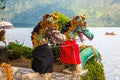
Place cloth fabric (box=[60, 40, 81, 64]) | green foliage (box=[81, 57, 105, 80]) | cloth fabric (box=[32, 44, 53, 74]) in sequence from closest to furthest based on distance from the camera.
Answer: cloth fabric (box=[32, 44, 53, 74])
cloth fabric (box=[60, 40, 81, 64])
green foliage (box=[81, 57, 105, 80])

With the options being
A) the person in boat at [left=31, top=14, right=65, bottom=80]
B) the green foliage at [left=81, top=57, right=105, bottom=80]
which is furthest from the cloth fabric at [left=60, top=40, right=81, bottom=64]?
the person in boat at [left=31, top=14, right=65, bottom=80]

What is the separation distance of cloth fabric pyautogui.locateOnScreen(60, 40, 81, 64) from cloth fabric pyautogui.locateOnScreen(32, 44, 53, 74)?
6.65ft

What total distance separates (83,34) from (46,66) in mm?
4711

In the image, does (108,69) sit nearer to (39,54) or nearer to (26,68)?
(26,68)

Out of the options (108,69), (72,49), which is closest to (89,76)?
(72,49)

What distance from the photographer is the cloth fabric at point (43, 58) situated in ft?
44.3

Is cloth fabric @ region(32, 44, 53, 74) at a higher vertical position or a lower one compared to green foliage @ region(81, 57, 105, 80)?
higher

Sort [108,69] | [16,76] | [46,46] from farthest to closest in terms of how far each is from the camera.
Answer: [108,69], [16,76], [46,46]

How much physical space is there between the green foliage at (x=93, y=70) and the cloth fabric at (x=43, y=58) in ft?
→ 11.1

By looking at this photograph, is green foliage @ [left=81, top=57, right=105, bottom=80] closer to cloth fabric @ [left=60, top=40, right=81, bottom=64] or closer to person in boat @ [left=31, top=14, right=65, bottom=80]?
cloth fabric @ [left=60, top=40, right=81, bottom=64]

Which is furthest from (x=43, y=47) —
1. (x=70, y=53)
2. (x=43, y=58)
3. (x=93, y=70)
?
(x=93, y=70)

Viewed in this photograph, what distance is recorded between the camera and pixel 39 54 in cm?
1358

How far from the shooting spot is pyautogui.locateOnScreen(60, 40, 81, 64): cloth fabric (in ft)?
51.0

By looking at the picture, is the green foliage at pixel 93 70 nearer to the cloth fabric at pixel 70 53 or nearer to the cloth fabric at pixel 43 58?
the cloth fabric at pixel 70 53
